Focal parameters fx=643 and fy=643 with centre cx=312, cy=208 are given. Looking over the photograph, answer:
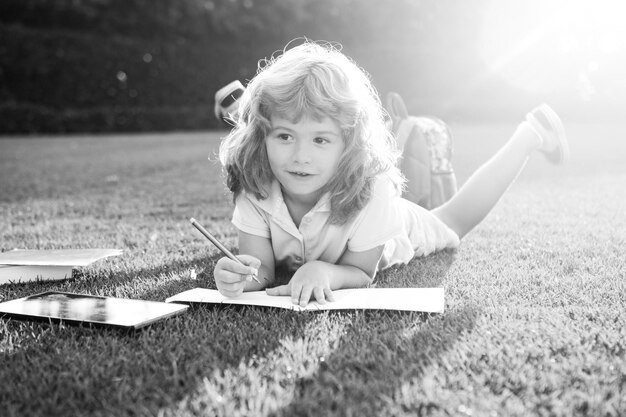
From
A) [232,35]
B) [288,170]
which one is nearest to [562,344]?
[288,170]

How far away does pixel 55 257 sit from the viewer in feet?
8.04

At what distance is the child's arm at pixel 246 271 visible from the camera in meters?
1.94

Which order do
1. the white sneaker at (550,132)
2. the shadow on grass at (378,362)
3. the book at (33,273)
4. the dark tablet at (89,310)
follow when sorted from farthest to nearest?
1. the white sneaker at (550,132)
2. the book at (33,273)
3. the dark tablet at (89,310)
4. the shadow on grass at (378,362)

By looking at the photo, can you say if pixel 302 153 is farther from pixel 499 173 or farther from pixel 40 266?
pixel 499 173

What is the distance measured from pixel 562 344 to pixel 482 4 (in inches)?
756

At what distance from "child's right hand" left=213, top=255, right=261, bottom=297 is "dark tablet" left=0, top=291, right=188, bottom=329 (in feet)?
0.48

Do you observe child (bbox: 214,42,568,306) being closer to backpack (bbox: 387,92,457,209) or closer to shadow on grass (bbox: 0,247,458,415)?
shadow on grass (bbox: 0,247,458,415)

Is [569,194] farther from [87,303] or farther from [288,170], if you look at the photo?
[87,303]

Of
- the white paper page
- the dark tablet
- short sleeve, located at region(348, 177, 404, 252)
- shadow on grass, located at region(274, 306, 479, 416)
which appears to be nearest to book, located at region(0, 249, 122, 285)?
the white paper page

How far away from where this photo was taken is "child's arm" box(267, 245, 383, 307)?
1965 millimetres

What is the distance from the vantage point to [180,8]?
1656cm

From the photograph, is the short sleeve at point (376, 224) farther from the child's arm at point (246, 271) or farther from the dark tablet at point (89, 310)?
the dark tablet at point (89, 310)

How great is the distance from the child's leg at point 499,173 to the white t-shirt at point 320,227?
0.71 m

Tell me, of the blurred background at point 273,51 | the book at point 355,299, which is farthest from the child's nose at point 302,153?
the blurred background at point 273,51
